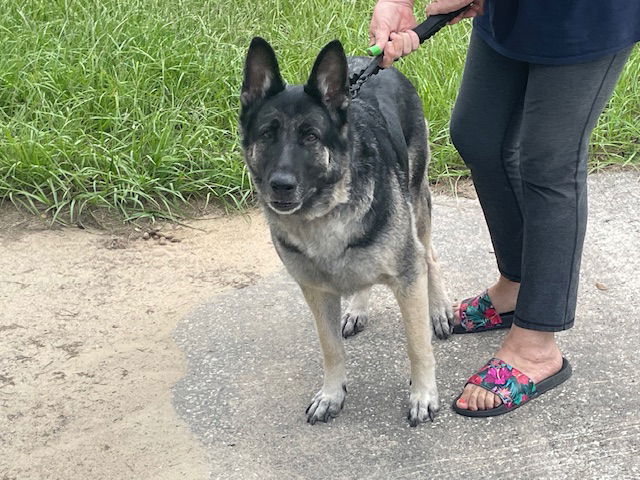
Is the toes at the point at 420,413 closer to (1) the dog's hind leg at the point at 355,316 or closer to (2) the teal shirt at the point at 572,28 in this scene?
(1) the dog's hind leg at the point at 355,316

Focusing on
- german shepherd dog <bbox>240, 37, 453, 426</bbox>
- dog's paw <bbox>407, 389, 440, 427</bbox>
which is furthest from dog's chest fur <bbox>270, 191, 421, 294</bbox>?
dog's paw <bbox>407, 389, 440, 427</bbox>

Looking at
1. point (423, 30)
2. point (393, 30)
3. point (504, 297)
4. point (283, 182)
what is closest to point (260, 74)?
point (283, 182)

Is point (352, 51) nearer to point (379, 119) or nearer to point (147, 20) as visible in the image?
point (147, 20)

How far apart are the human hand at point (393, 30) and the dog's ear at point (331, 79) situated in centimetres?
26

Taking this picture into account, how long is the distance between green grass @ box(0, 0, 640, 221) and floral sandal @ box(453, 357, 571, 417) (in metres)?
2.04

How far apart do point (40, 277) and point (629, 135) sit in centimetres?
357

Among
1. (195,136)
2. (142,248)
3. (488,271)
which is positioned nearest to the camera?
(488,271)

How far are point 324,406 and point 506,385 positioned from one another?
66cm

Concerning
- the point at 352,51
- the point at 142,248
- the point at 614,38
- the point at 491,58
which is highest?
the point at 614,38

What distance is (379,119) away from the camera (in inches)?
124

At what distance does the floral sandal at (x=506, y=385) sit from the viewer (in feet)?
10.2

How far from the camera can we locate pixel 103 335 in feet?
12.4

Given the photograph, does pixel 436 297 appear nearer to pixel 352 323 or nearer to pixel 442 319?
pixel 442 319

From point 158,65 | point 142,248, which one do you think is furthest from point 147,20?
point 142,248
